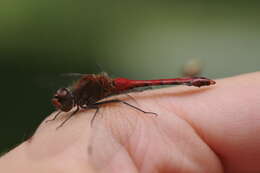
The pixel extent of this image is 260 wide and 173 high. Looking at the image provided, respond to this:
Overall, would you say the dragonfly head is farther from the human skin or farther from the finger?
the finger

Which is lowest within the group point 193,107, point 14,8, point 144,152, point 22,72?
point 144,152

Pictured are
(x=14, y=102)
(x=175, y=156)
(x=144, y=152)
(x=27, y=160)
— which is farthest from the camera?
(x=14, y=102)

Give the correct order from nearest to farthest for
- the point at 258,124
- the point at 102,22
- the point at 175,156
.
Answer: the point at 175,156
the point at 258,124
the point at 102,22

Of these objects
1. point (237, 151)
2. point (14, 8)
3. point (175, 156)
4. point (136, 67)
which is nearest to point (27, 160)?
point (175, 156)

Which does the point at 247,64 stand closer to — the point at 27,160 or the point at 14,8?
the point at 14,8

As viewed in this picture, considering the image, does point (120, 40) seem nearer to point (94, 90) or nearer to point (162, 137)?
point (94, 90)

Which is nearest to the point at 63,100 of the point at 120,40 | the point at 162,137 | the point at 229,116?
the point at 162,137

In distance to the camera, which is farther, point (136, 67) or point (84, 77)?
point (136, 67)

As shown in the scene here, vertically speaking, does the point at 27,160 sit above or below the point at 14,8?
below
